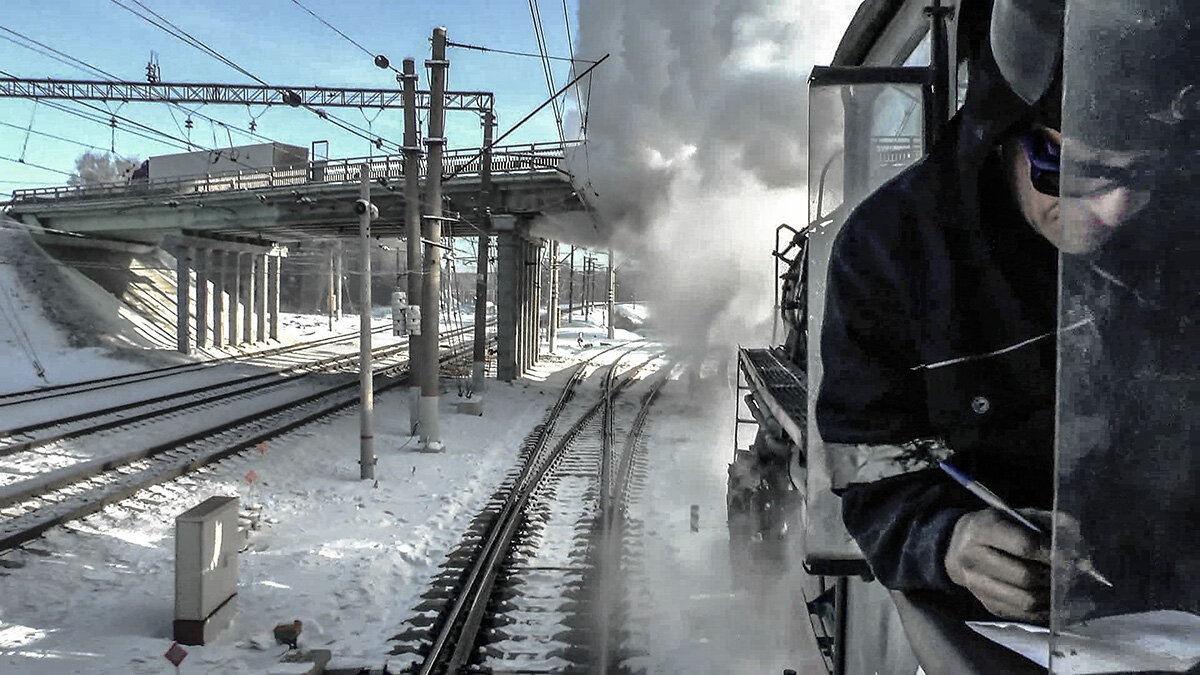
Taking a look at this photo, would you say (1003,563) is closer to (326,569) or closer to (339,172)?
(326,569)

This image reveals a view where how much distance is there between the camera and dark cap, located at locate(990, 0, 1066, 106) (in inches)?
45.1

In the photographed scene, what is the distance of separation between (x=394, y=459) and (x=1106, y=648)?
1193cm

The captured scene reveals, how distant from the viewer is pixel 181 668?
5.18m

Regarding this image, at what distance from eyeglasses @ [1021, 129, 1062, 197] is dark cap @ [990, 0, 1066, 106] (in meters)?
0.06

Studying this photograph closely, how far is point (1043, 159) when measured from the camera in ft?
3.89

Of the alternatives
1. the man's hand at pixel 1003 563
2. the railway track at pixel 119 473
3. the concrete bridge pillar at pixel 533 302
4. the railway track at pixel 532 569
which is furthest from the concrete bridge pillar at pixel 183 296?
the man's hand at pixel 1003 563

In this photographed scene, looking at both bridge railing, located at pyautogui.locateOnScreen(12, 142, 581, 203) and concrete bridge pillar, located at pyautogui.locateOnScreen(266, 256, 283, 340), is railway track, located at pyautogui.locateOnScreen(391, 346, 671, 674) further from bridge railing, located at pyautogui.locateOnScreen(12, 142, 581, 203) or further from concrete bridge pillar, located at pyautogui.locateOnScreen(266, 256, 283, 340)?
concrete bridge pillar, located at pyautogui.locateOnScreen(266, 256, 283, 340)

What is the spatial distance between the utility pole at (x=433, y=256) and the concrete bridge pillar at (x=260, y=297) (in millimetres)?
24734

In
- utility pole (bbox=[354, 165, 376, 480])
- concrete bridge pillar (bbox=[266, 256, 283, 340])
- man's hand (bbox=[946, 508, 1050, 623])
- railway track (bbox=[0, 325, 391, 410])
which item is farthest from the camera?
concrete bridge pillar (bbox=[266, 256, 283, 340])

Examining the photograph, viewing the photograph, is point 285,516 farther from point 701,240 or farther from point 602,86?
point 602,86

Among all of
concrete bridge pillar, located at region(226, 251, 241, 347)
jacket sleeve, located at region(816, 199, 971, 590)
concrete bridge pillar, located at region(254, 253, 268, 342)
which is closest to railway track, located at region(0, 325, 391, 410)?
concrete bridge pillar, located at region(226, 251, 241, 347)

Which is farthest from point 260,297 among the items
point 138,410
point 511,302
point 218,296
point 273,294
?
point 138,410

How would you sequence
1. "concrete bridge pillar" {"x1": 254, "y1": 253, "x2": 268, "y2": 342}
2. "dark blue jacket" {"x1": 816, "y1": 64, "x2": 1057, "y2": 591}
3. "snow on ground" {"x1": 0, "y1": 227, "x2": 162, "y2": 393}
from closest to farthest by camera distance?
"dark blue jacket" {"x1": 816, "y1": 64, "x2": 1057, "y2": 591}, "snow on ground" {"x1": 0, "y1": 227, "x2": 162, "y2": 393}, "concrete bridge pillar" {"x1": 254, "y1": 253, "x2": 268, "y2": 342}

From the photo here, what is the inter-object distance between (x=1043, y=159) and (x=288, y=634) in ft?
18.9
